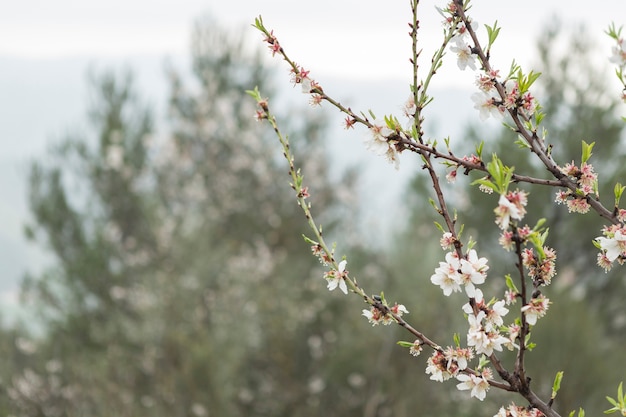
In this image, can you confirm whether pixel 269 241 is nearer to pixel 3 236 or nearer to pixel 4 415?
pixel 4 415

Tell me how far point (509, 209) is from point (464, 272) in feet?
0.87

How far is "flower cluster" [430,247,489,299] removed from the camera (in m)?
1.47

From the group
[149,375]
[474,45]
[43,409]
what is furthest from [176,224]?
[474,45]

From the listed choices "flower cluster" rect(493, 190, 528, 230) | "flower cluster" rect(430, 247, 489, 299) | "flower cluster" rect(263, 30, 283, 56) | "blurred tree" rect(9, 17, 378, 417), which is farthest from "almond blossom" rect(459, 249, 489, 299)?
"blurred tree" rect(9, 17, 378, 417)

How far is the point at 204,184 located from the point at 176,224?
5010 millimetres

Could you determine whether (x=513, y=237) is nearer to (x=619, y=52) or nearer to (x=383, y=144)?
(x=383, y=144)

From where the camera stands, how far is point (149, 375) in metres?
12.1

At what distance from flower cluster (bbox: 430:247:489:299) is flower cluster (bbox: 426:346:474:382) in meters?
0.12

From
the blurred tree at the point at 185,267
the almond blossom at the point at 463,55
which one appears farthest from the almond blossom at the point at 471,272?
the blurred tree at the point at 185,267

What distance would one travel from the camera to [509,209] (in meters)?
1.26

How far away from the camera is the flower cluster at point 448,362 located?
1.50 metres

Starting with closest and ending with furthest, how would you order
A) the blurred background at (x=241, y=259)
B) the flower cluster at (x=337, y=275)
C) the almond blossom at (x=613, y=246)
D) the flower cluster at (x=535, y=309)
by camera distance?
the flower cluster at (x=535, y=309) < the almond blossom at (x=613, y=246) < the flower cluster at (x=337, y=275) < the blurred background at (x=241, y=259)

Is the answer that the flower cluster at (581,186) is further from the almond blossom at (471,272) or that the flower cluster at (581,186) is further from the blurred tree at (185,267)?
the blurred tree at (185,267)

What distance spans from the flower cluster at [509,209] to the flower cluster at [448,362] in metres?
0.36
